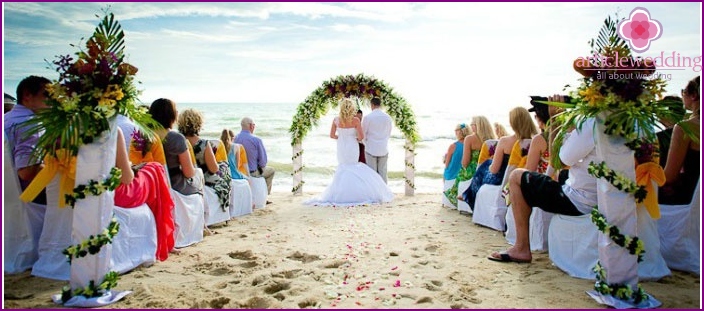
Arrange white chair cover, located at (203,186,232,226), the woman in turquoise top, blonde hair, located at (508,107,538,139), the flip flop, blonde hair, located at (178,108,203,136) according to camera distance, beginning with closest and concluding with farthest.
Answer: the flip flop, blonde hair, located at (508,107,538,139), blonde hair, located at (178,108,203,136), white chair cover, located at (203,186,232,226), the woman in turquoise top

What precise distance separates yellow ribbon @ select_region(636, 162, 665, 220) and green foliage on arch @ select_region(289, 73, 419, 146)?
6537mm

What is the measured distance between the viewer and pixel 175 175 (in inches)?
238

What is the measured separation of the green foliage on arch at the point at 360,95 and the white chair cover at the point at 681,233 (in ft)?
20.0

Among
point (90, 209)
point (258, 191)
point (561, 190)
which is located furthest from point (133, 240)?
point (258, 191)

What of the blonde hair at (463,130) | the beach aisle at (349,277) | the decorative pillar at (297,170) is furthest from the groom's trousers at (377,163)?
the beach aisle at (349,277)

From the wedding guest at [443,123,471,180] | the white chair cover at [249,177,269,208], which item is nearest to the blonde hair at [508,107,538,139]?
the wedding guest at [443,123,471,180]

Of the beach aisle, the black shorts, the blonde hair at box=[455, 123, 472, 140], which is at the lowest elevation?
the beach aisle

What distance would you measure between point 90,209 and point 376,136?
6959 mm

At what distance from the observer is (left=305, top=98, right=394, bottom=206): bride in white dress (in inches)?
372

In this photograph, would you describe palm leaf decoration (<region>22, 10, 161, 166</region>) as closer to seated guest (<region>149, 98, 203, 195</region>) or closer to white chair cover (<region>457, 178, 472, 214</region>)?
seated guest (<region>149, 98, 203, 195</region>)

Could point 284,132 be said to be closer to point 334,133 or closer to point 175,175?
point 334,133

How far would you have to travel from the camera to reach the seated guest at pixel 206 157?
6.66 metres

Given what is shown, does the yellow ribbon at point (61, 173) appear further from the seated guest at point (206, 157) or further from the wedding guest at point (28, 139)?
the seated guest at point (206, 157)

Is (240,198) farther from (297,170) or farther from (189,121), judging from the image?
(297,170)
